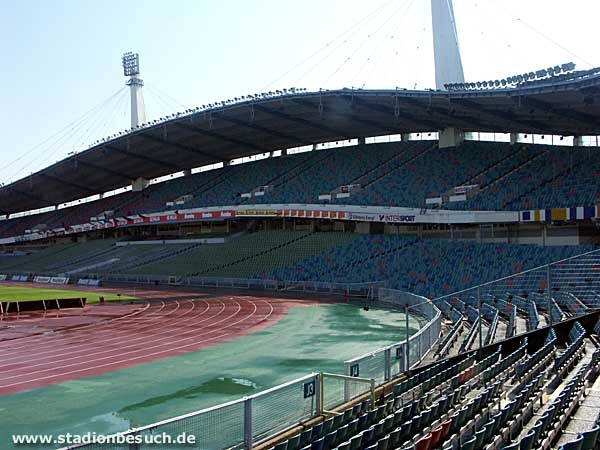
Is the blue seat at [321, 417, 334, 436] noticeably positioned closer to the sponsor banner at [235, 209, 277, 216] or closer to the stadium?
the stadium

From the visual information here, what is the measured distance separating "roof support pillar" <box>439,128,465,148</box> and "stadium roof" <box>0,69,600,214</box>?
760mm

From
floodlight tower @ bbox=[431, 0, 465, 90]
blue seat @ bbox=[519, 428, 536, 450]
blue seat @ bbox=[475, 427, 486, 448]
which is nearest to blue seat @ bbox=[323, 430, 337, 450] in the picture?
blue seat @ bbox=[475, 427, 486, 448]

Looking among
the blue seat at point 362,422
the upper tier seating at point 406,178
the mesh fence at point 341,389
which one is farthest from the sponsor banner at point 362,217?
the blue seat at point 362,422

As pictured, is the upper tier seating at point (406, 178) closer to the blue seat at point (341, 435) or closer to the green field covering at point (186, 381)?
the green field covering at point (186, 381)

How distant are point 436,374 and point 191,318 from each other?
1771cm

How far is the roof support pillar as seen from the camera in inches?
1826

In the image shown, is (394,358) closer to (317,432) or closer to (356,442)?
(317,432)

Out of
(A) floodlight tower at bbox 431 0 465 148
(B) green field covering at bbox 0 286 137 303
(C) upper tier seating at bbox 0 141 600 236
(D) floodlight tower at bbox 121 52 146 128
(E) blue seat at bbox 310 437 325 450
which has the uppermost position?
(D) floodlight tower at bbox 121 52 146 128

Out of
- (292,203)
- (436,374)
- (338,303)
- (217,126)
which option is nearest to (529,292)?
(436,374)

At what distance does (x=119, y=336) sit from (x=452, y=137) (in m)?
32.1

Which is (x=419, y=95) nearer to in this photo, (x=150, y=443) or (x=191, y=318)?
→ (x=191, y=318)

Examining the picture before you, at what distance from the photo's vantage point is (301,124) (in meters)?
50.4

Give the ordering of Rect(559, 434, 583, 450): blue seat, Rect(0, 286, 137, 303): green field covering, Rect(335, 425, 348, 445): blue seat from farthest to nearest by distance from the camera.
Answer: Rect(0, 286, 137, 303): green field covering, Rect(335, 425, 348, 445): blue seat, Rect(559, 434, 583, 450): blue seat

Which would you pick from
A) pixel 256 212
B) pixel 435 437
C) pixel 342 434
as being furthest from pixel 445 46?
pixel 435 437
